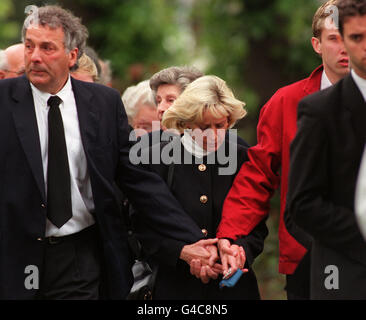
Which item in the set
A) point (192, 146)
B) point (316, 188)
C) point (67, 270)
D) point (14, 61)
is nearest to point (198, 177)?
point (192, 146)

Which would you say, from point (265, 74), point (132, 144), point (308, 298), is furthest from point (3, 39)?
point (308, 298)

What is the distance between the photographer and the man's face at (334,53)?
455 centimetres

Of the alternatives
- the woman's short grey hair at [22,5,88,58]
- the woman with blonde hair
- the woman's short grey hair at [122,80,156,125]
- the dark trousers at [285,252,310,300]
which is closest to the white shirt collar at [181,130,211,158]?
the woman with blonde hair

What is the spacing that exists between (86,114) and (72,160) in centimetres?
30

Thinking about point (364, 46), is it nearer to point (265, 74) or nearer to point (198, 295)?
point (198, 295)

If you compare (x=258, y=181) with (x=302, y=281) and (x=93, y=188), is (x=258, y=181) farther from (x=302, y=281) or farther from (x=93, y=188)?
(x=93, y=188)

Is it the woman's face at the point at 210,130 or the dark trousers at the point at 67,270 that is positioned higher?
the woman's face at the point at 210,130

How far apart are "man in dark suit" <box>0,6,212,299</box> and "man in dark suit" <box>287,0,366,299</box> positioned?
1.24 metres

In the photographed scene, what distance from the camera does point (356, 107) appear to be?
368cm

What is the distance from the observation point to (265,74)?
489 inches

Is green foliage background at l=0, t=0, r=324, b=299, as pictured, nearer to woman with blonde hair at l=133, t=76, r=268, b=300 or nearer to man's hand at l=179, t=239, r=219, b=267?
woman with blonde hair at l=133, t=76, r=268, b=300

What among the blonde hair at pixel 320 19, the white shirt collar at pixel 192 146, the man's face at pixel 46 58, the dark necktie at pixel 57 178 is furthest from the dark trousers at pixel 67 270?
the blonde hair at pixel 320 19

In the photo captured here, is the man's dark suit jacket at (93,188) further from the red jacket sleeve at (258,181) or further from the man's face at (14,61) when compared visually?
the man's face at (14,61)

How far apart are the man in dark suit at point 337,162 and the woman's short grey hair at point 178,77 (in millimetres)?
2135
